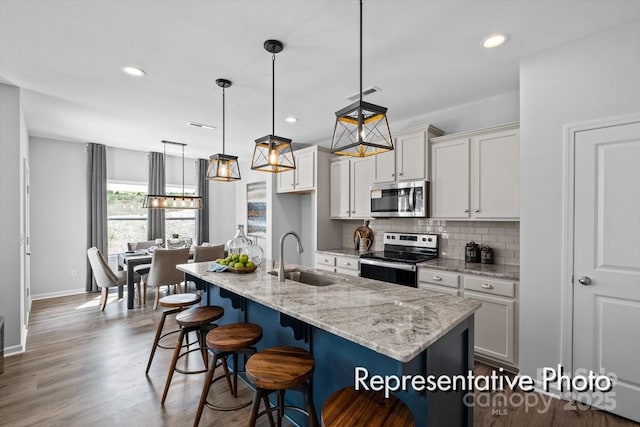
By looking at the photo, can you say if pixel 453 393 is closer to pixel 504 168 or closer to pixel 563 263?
pixel 563 263

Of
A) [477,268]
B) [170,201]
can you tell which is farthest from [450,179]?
[170,201]

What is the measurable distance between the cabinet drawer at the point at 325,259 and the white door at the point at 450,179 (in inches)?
60.0

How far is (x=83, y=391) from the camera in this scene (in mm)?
2412

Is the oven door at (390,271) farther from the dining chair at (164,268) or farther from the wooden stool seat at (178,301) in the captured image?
the dining chair at (164,268)

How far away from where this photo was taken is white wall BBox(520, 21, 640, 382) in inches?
81.9

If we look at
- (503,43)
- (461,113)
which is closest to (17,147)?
(503,43)

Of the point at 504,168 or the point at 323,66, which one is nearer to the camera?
the point at 323,66

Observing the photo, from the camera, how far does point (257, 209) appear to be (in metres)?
6.05

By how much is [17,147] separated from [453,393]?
14.5 ft

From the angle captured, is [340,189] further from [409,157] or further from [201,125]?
[201,125]

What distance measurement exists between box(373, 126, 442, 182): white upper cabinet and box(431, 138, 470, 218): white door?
109mm

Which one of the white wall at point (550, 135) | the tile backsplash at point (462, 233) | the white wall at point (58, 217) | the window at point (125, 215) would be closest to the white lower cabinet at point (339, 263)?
the tile backsplash at point (462, 233)

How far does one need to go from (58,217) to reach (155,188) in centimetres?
161

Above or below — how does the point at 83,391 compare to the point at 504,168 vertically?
below
